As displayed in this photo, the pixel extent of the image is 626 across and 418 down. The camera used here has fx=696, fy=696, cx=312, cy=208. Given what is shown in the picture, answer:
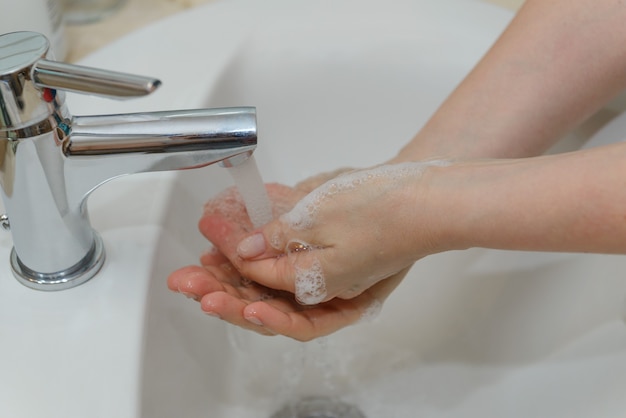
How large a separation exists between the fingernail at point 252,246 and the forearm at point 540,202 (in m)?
0.12

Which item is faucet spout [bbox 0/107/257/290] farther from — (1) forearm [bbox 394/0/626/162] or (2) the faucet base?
(1) forearm [bbox 394/0/626/162]

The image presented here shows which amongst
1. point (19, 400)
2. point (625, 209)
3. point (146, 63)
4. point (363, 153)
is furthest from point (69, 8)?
point (625, 209)

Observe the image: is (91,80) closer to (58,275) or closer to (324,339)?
(58,275)

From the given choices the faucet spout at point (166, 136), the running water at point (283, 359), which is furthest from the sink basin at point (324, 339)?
the faucet spout at point (166, 136)

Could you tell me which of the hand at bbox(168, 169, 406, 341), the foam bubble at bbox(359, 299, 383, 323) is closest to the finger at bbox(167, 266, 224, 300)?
the hand at bbox(168, 169, 406, 341)

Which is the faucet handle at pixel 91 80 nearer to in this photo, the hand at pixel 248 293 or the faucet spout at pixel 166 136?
the faucet spout at pixel 166 136

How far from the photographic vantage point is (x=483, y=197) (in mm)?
394

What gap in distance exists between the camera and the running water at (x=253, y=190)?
41 cm

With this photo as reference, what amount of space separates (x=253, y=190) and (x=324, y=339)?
0.19 m

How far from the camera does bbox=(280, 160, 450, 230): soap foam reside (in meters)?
0.45

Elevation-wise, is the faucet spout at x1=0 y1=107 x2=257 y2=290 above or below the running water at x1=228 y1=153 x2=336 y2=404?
above

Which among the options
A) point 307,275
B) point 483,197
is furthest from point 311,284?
point 483,197

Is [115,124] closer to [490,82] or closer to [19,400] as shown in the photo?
[19,400]

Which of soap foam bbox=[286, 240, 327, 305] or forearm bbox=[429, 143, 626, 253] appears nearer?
→ forearm bbox=[429, 143, 626, 253]
